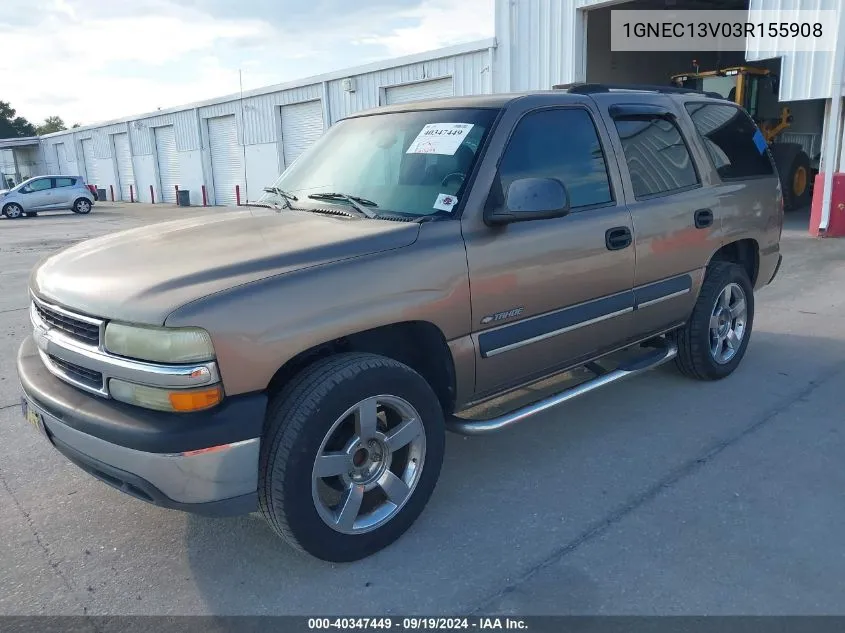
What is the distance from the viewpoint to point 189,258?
273cm

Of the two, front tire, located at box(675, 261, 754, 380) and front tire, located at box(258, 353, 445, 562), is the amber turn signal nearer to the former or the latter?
front tire, located at box(258, 353, 445, 562)

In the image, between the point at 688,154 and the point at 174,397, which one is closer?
the point at 174,397

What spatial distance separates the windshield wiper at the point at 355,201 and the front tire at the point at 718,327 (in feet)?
8.05

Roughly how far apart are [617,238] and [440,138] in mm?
1127

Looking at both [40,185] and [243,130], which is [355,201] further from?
[40,185]

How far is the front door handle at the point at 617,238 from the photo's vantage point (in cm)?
362

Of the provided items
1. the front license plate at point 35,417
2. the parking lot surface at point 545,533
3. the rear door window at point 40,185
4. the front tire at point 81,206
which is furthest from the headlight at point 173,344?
the front tire at point 81,206

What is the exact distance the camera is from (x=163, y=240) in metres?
3.13

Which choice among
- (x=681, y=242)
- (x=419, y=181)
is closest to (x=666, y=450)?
(x=681, y=242)

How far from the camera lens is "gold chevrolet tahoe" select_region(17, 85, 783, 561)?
2377 millimetres

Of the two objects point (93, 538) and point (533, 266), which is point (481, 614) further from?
point (93, 538)

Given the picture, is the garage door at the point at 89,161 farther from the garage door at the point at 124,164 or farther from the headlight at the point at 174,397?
the headlight at the point at 174,397

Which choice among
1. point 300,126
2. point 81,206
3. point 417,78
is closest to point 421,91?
point 417,78

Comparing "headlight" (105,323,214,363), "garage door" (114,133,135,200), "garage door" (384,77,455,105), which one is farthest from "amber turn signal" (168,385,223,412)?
"garage door" (114,133,135,200)
